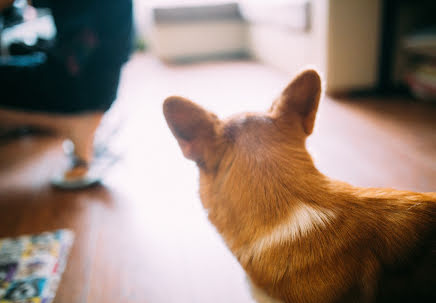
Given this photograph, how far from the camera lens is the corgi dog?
681 mm

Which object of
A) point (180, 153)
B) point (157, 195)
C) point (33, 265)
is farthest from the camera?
point (180, 153)

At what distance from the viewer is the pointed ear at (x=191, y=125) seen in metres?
0.73

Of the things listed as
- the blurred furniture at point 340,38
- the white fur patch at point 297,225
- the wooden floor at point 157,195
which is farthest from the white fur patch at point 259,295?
the blurred furniture at point 340,38

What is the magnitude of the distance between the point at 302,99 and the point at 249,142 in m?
0.18

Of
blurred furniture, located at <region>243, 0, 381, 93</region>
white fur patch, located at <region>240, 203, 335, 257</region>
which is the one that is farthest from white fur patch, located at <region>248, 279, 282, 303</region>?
blurred furniture, located at <region>243, 0, 381, 93</region>

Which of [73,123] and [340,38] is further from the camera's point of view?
[340,38]

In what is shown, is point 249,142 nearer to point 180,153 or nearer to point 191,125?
point 191,125

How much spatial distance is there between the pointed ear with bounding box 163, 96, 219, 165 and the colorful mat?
78cm

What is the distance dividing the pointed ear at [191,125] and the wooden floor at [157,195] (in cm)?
53

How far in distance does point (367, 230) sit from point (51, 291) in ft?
3.42

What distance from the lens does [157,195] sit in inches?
66.7

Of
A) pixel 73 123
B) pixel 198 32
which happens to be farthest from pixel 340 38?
pixel 198 32

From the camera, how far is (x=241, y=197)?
0.71 metres

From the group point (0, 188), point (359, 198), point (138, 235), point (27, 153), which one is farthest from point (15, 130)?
point (359, 198)
